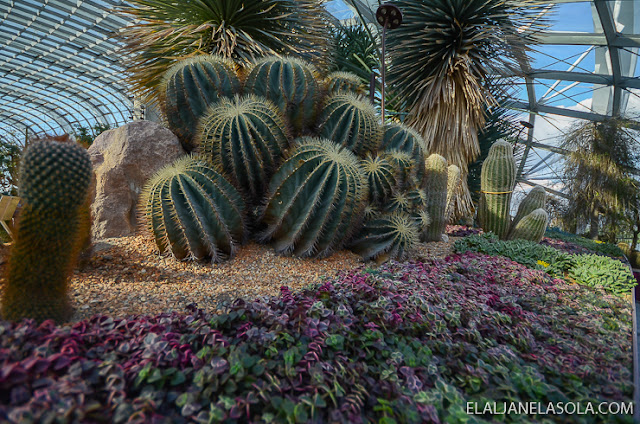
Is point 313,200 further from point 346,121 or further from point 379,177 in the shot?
point 346,121

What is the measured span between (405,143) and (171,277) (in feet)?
9.81

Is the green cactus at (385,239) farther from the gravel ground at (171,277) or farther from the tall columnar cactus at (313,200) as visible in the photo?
the tall columnar cactus at (313,200)

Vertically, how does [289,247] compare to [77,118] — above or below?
below

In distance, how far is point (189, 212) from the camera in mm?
2613

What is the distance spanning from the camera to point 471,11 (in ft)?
22.2

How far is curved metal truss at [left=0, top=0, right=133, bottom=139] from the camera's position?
1366 centimetres

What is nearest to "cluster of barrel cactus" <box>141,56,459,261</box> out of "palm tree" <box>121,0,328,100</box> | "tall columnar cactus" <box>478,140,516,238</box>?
"palm tree" <box>121,0,328,100</box>

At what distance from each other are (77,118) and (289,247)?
36846mm

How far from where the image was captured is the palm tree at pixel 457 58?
669cm

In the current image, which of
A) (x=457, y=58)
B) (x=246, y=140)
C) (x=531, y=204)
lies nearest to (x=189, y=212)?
(x=246, y=140)

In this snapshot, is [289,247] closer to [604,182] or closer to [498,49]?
[498,49]

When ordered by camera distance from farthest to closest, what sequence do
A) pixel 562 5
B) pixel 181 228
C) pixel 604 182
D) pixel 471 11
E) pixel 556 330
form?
pixel 562 5
pixel 604 182
pixel 471 11
pixel 181 228
pixel 556 330

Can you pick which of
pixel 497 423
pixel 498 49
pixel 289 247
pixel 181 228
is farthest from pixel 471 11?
pixel 497 423

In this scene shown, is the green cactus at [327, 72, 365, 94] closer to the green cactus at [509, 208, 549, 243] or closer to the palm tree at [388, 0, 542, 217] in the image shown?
the palm tree at [388, 0, 542, 217]
